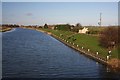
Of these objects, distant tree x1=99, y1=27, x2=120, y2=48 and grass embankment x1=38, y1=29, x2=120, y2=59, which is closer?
grass embankment x1=38, y1=29, x2=120, y2=59

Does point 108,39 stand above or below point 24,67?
above

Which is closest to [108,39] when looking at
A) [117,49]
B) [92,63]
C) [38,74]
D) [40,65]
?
[117,49]

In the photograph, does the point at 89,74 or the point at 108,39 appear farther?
the point at 108,39

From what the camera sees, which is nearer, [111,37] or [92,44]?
[111,37]

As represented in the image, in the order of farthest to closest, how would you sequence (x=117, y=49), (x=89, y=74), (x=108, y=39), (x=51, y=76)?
(x=108, y=39) → (x=117, y=49) → (x=89, y=74) → (x=51, y=76)

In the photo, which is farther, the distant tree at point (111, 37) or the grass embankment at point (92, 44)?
the distant tree at point (111, 37)

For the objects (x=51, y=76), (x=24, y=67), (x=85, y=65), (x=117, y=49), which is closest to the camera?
(x=51, y=76)

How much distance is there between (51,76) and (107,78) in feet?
16.2

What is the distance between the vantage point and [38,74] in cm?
2366

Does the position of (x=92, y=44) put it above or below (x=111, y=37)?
below

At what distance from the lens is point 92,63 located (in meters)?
30.8

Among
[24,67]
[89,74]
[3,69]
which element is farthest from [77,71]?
[3,69]

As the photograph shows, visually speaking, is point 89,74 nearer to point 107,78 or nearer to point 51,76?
point 107,78

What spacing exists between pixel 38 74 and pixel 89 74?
4631 mm
